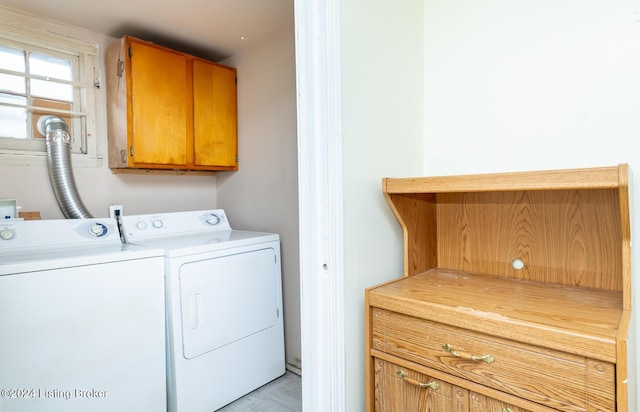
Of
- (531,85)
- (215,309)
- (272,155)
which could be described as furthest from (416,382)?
(272,155)

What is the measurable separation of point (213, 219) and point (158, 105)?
90 centimetres

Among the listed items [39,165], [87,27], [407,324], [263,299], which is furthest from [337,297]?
[87,27]

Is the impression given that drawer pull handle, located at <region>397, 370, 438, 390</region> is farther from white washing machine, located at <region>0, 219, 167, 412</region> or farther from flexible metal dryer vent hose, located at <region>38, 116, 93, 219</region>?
flexible metal dryer vent hose, located at <region>38, 116, 93, 219</region>

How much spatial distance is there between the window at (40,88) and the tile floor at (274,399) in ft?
6.27

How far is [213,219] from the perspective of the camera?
2633 mm

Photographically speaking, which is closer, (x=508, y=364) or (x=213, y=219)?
(x=508, y=364)

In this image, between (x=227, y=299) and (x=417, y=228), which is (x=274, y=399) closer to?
(x=227, y=299)

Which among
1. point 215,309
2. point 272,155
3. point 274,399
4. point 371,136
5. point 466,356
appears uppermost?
point 272,155

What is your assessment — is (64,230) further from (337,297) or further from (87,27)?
(337,297)

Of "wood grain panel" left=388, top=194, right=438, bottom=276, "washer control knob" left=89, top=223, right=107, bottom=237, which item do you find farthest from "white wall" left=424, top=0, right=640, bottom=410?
Result: "washer control knob" left=89, top=223, right=107, bottom=237

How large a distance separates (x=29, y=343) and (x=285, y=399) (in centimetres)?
134

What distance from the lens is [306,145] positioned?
114 centimetres

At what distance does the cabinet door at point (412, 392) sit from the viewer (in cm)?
94

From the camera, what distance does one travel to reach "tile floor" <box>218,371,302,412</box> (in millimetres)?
1960
